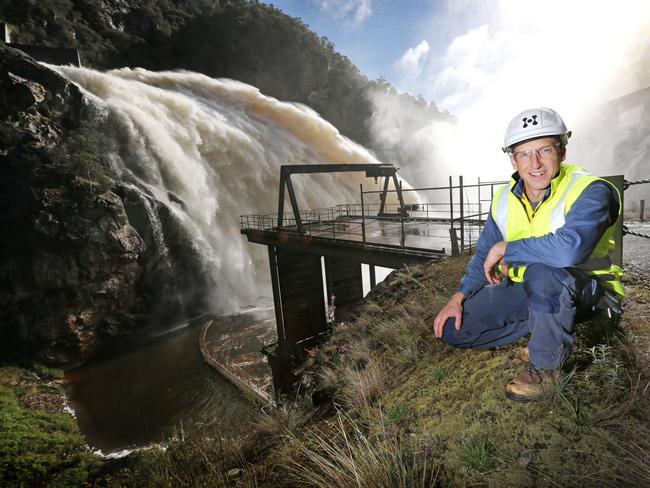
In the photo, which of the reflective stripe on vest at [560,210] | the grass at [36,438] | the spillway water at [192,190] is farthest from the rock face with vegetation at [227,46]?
the reflective stripe on vest at [560,210]

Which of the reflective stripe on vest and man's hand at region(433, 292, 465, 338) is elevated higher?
the reflective stripe on vest

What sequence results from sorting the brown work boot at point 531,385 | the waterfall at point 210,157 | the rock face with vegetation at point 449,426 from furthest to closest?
1. the waterfall at point 210,157
2. the brown work boot at point 531,385
3. the rock face with vegetation at point 449,426

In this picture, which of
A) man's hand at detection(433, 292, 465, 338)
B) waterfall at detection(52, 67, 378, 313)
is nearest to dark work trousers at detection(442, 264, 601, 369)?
man's hand at detection(433, 292, 465, 338)

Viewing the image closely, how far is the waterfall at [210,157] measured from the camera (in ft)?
65.9

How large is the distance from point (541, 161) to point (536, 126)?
208 mm

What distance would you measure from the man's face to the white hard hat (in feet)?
0.16

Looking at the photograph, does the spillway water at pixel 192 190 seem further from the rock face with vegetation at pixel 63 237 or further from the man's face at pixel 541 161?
the man's face at pixel 541 161

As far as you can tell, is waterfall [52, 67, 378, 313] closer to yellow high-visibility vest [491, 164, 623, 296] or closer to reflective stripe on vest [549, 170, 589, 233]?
yellow high-visibility vest [491, 164, 623, 296]

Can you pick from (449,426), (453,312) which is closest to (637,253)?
(453,312)

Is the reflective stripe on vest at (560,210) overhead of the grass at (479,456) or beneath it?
overhead

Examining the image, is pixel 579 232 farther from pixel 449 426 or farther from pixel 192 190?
pixel 192 190

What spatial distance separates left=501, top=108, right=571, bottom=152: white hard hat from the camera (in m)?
1.88

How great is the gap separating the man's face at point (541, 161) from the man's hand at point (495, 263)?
1.35ft

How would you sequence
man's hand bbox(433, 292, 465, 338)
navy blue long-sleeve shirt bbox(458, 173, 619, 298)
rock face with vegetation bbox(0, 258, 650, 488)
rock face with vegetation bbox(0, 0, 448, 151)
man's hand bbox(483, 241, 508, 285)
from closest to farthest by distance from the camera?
rock face with vegetation bbox(0, 258, 650, 488)
navy blue long-sleeve shirt bbox(458, 173, 619, 298)
man's hand bbox(483, 241, 508, 285)
man's hand bbox(433, 292, 465, 338)
rock face with vegetation bbox(0, 0, 448, 151)
